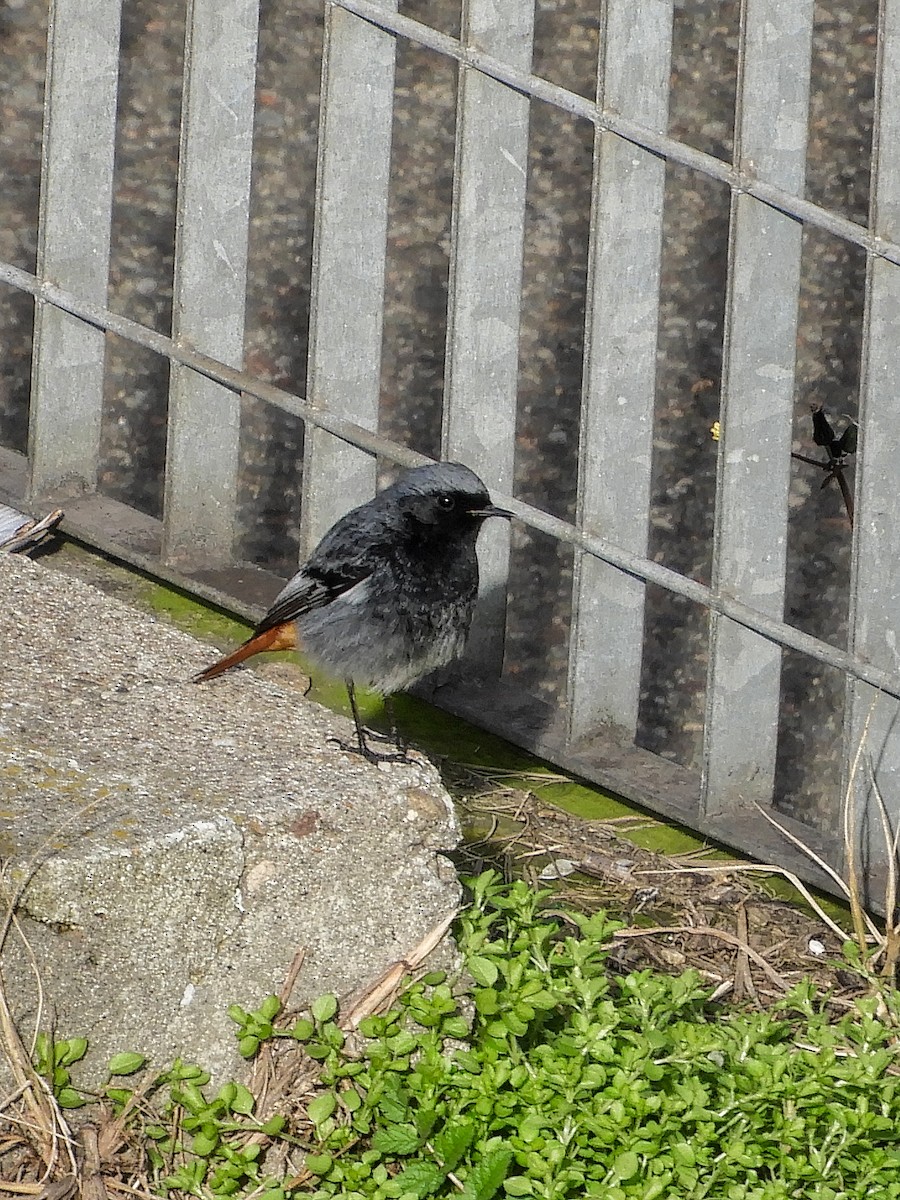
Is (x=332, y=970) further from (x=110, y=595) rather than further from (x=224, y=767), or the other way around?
(x=110, y=595)

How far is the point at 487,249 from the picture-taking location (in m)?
4.19

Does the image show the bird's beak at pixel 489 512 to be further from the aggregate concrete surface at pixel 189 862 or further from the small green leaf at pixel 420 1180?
the small green leaf at pixel 420 1180

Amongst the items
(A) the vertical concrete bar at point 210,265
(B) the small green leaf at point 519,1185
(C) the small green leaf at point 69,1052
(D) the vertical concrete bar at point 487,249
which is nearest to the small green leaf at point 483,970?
(B) the small green leaf at point 519,1185

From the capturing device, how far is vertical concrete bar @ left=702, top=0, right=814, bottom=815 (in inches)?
153

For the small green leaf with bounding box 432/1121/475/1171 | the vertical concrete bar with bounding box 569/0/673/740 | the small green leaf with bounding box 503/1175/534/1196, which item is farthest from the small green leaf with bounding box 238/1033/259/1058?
the vertical concrete bar with bounding box 569/0/673/740

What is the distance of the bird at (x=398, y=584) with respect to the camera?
4.11 m

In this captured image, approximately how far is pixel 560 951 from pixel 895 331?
163 centimetres

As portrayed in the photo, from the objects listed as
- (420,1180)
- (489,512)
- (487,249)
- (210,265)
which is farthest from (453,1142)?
(210,265)

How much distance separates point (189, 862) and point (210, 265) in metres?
1.99

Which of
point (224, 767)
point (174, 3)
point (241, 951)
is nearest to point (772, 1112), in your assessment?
point (241, 951)

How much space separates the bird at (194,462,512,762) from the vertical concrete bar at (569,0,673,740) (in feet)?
1.00

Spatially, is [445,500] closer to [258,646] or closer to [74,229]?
[258,646]

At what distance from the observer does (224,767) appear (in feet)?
11.6

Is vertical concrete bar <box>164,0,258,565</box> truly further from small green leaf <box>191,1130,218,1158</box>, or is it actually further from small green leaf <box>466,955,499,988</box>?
small green leaf <box>191,1130,218,1158</box>
